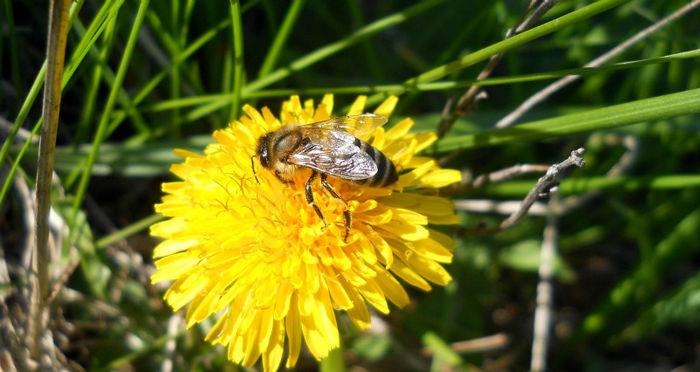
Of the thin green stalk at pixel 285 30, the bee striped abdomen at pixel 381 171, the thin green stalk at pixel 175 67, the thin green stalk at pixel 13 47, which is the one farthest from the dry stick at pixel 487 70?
the thin green stalk at pixel 13 47

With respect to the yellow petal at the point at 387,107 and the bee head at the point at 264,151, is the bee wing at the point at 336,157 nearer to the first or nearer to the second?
the bee head at the point at 264,151

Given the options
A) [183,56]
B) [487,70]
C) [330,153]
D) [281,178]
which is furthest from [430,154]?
[183,56]

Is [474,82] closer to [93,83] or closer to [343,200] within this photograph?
[343,200]

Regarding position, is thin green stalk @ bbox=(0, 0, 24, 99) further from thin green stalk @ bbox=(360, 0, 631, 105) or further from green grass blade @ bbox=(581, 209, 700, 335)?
green grass blade @ bbox=(581, 209, 700, 335)

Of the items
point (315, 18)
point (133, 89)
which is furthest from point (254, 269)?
point (315, 18)

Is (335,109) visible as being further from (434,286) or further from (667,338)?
(667,338)

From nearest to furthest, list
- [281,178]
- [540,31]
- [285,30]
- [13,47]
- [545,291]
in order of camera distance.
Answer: [540,31]
[281,178]
[285,30]
[13,47]
[545,291]

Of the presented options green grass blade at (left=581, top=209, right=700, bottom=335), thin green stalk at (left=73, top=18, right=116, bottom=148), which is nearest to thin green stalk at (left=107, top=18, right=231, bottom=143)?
thin green stalk at (left=73, top=18, right=116, bottom=148)
